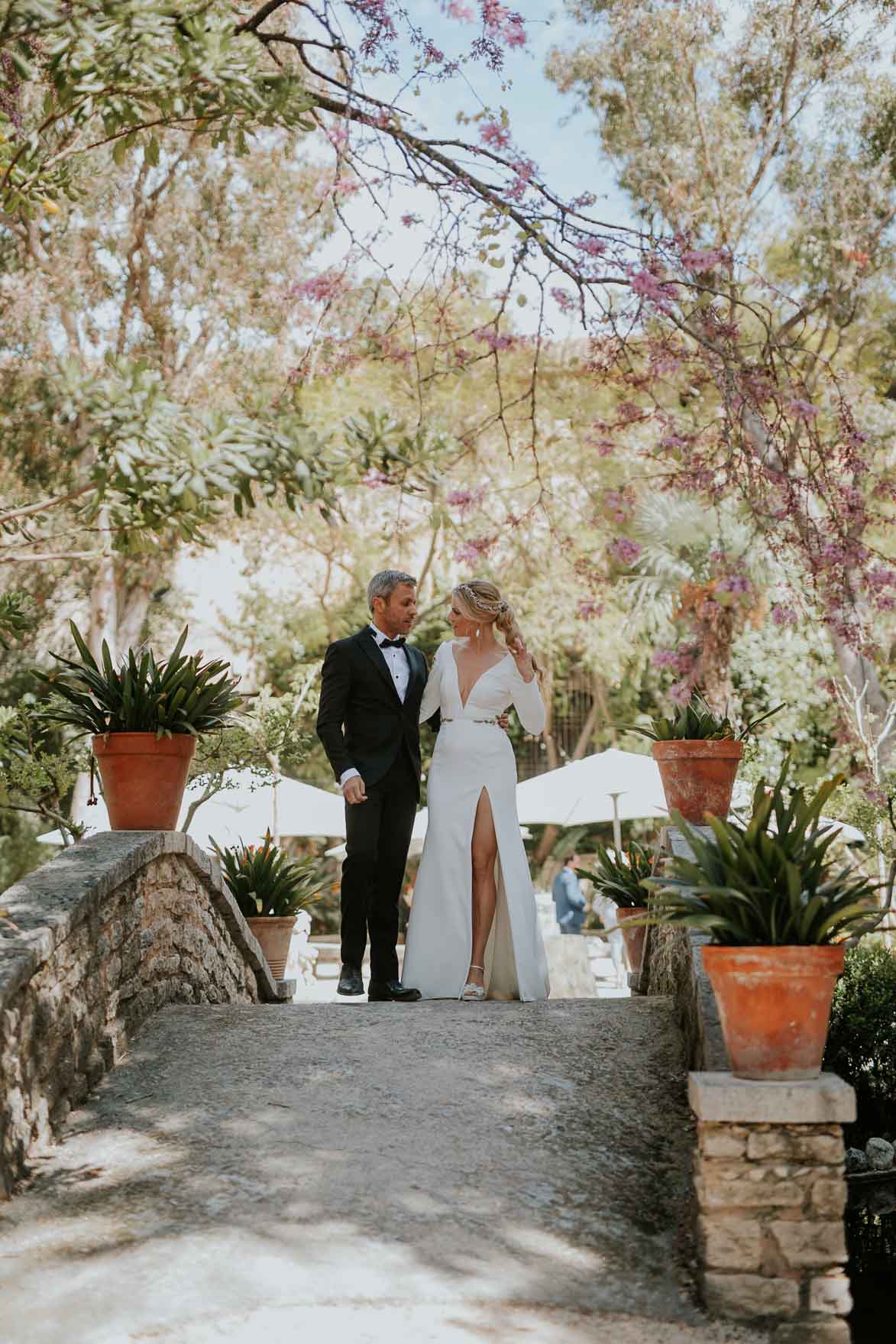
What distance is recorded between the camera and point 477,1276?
3.50 meters

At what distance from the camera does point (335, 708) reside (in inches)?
253

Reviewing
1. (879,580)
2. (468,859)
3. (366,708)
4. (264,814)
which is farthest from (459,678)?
(264,814)

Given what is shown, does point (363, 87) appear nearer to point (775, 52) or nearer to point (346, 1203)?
point (346, 1203)

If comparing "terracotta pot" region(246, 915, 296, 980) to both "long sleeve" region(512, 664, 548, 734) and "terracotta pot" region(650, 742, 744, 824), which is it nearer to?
"long sleeve" region(512, 664, 548, 734)

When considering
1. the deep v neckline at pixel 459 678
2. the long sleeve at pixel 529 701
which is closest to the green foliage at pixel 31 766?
the deep v neckline at pixel 459 678

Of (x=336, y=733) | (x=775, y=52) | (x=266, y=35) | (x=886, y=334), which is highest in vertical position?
(x=775, y=52)

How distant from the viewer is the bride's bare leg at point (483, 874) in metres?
6.40

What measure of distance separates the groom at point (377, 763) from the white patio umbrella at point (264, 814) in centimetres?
728

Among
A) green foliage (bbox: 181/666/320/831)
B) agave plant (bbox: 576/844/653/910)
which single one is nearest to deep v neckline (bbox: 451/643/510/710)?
agave plant (bbox: 576/844/653/910)

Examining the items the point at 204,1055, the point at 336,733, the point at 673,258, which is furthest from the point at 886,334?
the point at 204,1055

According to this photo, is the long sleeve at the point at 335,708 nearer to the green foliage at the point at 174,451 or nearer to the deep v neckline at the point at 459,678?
the deep v neckline at the point at 459,678

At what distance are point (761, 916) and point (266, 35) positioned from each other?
4.11m

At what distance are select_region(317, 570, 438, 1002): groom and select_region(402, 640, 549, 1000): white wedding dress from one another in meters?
0.12

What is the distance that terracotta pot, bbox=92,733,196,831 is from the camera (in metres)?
5.85
